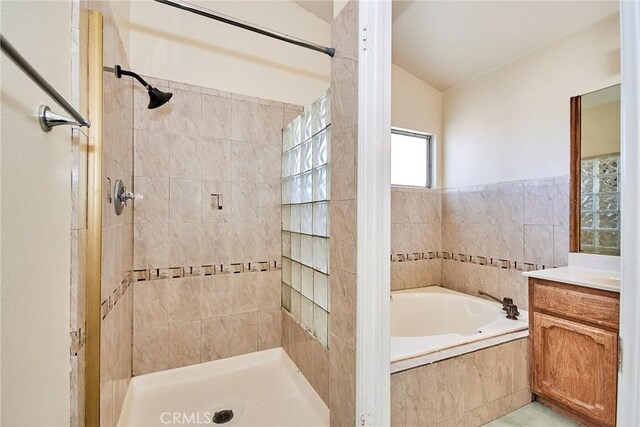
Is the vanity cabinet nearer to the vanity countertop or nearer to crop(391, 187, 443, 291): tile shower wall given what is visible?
the vanity countertop

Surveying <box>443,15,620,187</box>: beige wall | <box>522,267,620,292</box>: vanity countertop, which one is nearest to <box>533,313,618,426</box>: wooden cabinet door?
<box>522,267,620,292</box>: vanity countertop

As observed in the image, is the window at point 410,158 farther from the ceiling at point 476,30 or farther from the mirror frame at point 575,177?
the mirror frame at point 575,177

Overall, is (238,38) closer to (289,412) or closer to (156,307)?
(156,307)

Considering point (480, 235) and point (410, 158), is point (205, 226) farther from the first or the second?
point (480, 235)

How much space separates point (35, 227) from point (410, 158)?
2.86 m

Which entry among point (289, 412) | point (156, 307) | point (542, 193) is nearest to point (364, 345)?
point (289, 412)

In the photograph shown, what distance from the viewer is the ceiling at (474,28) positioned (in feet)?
6.22

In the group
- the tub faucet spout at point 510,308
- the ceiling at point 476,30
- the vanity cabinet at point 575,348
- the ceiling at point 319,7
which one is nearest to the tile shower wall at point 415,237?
the tub faucet spout at point 510,308

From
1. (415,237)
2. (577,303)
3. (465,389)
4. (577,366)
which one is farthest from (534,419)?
(415,237)

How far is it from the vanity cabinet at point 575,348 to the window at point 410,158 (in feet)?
4.64

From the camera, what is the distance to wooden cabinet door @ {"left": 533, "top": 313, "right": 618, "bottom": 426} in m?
1.48

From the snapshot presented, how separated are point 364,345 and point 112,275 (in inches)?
43.4

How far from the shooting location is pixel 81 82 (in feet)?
2.87

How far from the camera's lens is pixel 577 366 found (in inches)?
63.6
